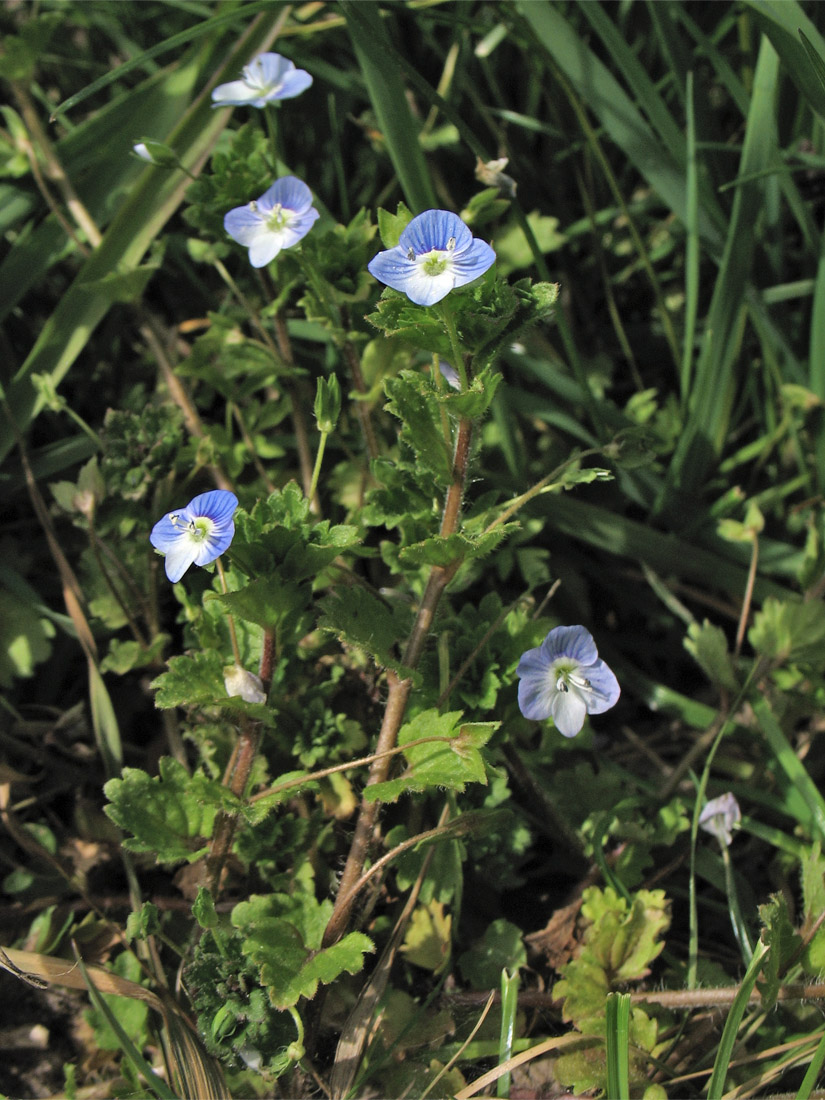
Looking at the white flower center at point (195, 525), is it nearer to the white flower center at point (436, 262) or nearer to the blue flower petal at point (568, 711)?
the white flower center at point (436, 262)

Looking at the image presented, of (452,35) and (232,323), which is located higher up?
(452,35)

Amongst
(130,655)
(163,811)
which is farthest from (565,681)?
(130,655)

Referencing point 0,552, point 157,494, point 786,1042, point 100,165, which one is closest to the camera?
point 786,1042

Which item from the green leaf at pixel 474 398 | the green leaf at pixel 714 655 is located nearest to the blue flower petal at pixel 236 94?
the green leaf at pixel 474 398

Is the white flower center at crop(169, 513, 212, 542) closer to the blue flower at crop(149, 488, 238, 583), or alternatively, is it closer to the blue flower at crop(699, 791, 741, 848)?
the blue flower at crop(149, 488, 238, 583)

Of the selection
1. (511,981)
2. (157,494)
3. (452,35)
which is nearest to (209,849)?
(511,981)

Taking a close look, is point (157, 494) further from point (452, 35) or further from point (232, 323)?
point (452, 35)
